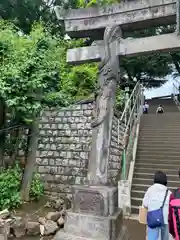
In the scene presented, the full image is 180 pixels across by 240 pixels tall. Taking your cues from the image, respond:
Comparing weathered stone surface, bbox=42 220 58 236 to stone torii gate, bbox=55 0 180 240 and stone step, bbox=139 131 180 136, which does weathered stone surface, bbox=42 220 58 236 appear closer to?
stone torii gate, bbox=55 0 180 240

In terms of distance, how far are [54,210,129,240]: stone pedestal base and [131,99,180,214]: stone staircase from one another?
305cm

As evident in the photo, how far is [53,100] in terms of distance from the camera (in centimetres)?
812

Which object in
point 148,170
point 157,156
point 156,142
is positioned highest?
point 156,142

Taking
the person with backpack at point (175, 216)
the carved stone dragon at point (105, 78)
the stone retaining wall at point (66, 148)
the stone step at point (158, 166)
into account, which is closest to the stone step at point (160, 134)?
the stone retaining wall at point (66, 148)

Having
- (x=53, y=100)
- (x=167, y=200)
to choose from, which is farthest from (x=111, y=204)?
(x=53, y=100)

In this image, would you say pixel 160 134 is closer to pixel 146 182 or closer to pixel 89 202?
pixel 146 182

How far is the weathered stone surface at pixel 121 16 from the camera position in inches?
186

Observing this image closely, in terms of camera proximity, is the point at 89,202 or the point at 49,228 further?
the point at 49,228

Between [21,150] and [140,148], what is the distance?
14.5ft

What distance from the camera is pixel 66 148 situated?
927cm

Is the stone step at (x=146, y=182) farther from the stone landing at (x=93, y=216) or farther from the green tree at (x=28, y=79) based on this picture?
the stone landing at (x=93, y=216)

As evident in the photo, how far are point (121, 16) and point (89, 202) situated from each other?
11.4 feet

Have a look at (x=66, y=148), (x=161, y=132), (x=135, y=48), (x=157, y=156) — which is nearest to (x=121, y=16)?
(x=135, y=48)

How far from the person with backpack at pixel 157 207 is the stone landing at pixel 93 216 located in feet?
2.28
